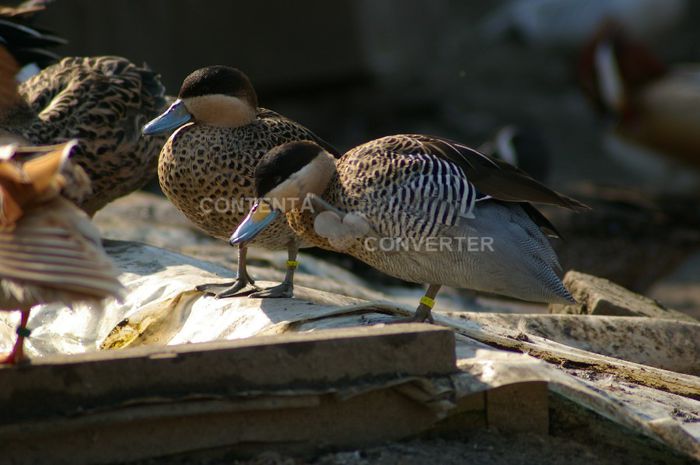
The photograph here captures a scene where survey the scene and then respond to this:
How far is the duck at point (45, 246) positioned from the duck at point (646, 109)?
7703 millimetres

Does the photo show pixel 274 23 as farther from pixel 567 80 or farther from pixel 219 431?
pixel 219 431

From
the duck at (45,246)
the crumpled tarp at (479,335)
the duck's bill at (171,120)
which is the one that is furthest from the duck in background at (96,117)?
the duck at (45,246)

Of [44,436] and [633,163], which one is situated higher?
[44,436]

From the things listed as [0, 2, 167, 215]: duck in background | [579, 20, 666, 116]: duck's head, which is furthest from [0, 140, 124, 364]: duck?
[579, 20, 666, 116]: duck's head

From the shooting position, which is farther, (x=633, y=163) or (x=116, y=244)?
(x=633, y=163)

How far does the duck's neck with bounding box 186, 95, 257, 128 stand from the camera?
3977 mm

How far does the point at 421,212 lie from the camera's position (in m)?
3.36

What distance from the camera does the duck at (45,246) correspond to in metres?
2.60

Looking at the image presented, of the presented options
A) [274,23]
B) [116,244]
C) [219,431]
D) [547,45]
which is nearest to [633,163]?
[547,45]

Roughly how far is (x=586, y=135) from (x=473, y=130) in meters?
1.43

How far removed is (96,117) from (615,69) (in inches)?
251

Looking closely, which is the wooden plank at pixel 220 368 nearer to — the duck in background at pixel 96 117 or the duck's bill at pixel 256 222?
the duck's bill at pixel 256 222

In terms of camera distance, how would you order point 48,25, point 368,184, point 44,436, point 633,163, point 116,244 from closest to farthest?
point 44,436 < point 368,184 < point 116,244 < point 48,25 < point 633,163

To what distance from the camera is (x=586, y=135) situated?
38.9 ft
